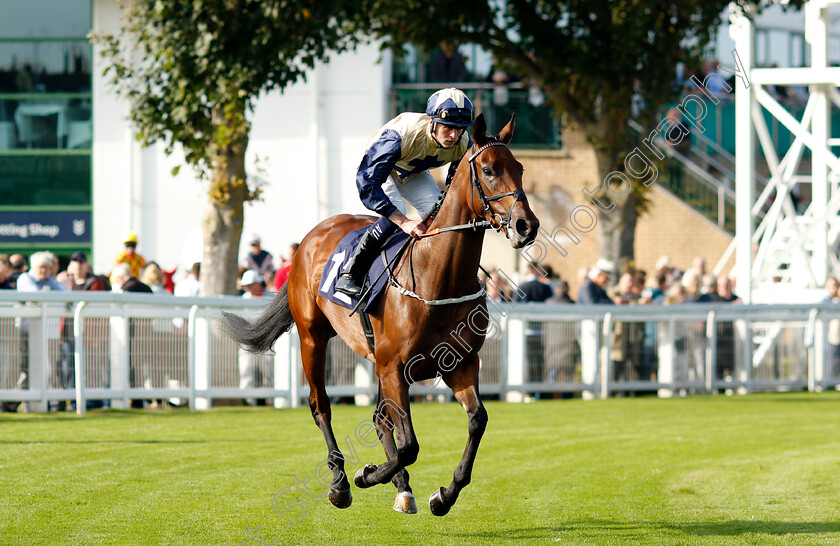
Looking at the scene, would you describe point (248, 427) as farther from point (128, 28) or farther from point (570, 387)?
point (128, 28)

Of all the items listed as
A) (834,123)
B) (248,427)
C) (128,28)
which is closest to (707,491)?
(248,427)

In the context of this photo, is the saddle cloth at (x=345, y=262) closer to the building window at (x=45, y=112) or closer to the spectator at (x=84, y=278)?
the spectator at (x=84, y=278)

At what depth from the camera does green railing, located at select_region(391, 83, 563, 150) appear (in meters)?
22.1

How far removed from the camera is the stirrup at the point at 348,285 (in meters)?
6.36

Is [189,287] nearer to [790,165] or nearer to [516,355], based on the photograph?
[516,355]

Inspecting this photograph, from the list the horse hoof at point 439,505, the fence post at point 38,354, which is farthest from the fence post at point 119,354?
the horse hoof at point 439,505

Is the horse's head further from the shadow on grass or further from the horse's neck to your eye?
the shadow on grass

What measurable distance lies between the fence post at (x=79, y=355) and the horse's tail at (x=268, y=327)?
4.00 meters

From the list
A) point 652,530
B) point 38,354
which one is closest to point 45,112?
point 38,354

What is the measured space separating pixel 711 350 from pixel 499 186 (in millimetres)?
9976

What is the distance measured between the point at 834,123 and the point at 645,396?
14.2m

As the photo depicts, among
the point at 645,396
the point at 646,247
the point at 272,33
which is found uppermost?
the point at 272,33

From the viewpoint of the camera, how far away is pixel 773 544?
19.4 feet

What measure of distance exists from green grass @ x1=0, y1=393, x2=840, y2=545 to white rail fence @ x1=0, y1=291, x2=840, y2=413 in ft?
1.37
